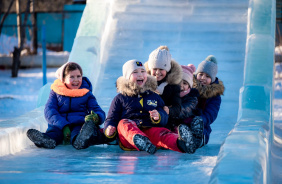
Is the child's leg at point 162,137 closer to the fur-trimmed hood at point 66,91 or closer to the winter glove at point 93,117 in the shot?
the winter glove at point 93,117

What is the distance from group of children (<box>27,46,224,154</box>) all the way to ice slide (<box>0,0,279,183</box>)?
4.9 inches

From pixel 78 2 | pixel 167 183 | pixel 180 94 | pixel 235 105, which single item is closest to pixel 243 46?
pixel 235 105

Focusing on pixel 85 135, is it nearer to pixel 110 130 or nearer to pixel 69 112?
pixel 110 130

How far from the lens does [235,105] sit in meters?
5.93

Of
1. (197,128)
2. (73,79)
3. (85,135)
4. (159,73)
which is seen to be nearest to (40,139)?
(85,135)

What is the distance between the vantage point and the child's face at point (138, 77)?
4.25 meters

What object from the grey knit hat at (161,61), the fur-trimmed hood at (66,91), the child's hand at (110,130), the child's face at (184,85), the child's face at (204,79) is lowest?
the child's hand at (110,130)

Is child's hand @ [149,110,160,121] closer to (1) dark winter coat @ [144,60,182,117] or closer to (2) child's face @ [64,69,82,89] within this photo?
(1) dark winter coat @ [144,60,182,117]

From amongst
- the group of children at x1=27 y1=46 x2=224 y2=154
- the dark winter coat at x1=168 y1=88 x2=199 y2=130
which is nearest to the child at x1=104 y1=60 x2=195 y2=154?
the group of children at x1=27 y1=46 x2=224 y2=154

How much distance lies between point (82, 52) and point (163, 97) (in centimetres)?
256

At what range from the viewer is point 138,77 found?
13.9ft

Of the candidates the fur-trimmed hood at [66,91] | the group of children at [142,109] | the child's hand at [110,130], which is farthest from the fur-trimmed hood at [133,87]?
the fur-trimmed hood at [66,91]

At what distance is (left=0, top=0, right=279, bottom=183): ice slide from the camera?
3.24 metres

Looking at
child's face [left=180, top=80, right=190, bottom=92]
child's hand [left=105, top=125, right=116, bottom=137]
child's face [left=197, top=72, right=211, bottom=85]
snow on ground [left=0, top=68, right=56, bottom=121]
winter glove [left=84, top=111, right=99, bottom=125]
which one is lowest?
snow on ground [left=0, top=68, right=56, bottom=121]
